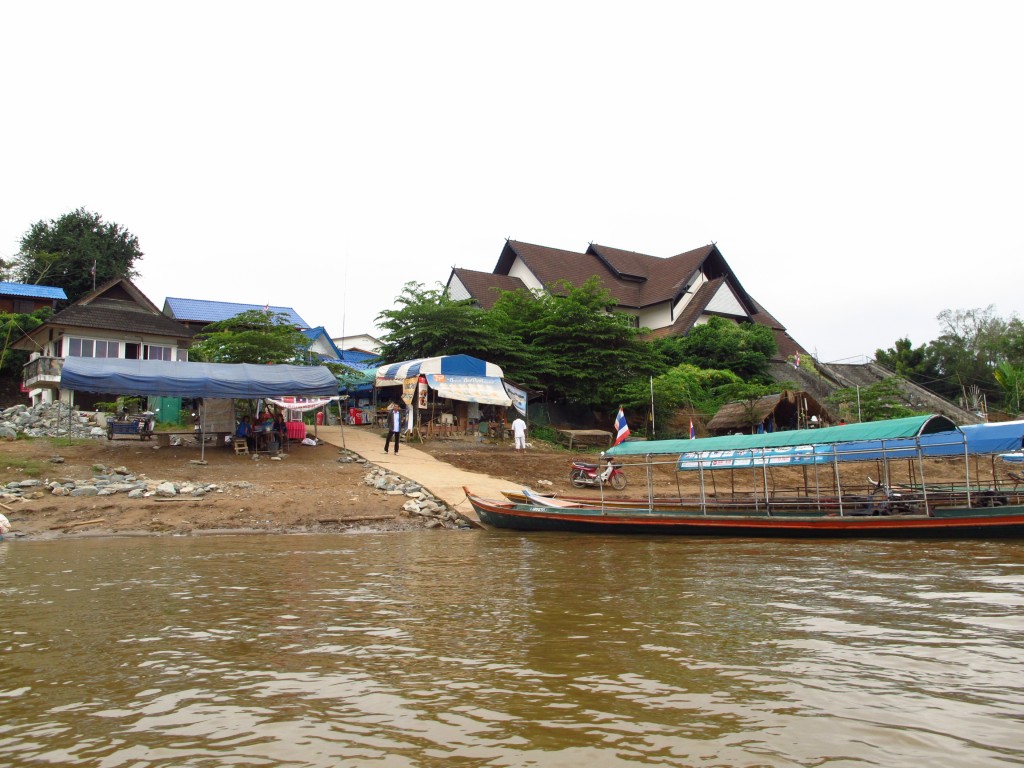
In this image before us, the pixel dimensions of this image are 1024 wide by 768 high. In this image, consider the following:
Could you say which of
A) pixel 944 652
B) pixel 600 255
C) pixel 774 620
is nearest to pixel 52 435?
pixel 774 620

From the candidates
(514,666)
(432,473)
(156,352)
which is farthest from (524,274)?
(514,666)

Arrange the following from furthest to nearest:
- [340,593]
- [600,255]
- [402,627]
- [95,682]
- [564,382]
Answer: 1. [600,255]
2. [564,382]
3. [340,593]
4. [402,627]
5. [95,682]

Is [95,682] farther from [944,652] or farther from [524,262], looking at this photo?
[524,262]

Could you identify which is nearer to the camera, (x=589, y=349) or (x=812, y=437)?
(x=812, y=437)

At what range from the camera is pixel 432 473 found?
1912cm

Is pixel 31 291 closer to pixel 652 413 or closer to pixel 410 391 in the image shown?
pixel 410 391

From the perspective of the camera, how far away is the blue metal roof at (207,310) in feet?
132

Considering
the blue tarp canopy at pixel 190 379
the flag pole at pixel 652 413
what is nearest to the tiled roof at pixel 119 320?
the blue tarp canopy at pixel 190 379

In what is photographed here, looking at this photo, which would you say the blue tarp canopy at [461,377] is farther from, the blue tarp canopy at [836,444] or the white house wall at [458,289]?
the white house wall at [458,289]

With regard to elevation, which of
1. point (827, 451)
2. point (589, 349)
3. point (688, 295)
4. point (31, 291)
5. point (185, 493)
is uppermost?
point (31, 291)

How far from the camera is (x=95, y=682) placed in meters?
4.95

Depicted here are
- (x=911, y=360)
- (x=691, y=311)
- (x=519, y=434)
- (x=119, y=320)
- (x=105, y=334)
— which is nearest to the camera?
(x=519, y=434)

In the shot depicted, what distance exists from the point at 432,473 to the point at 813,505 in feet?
29.4

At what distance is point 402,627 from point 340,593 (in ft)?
6.10
